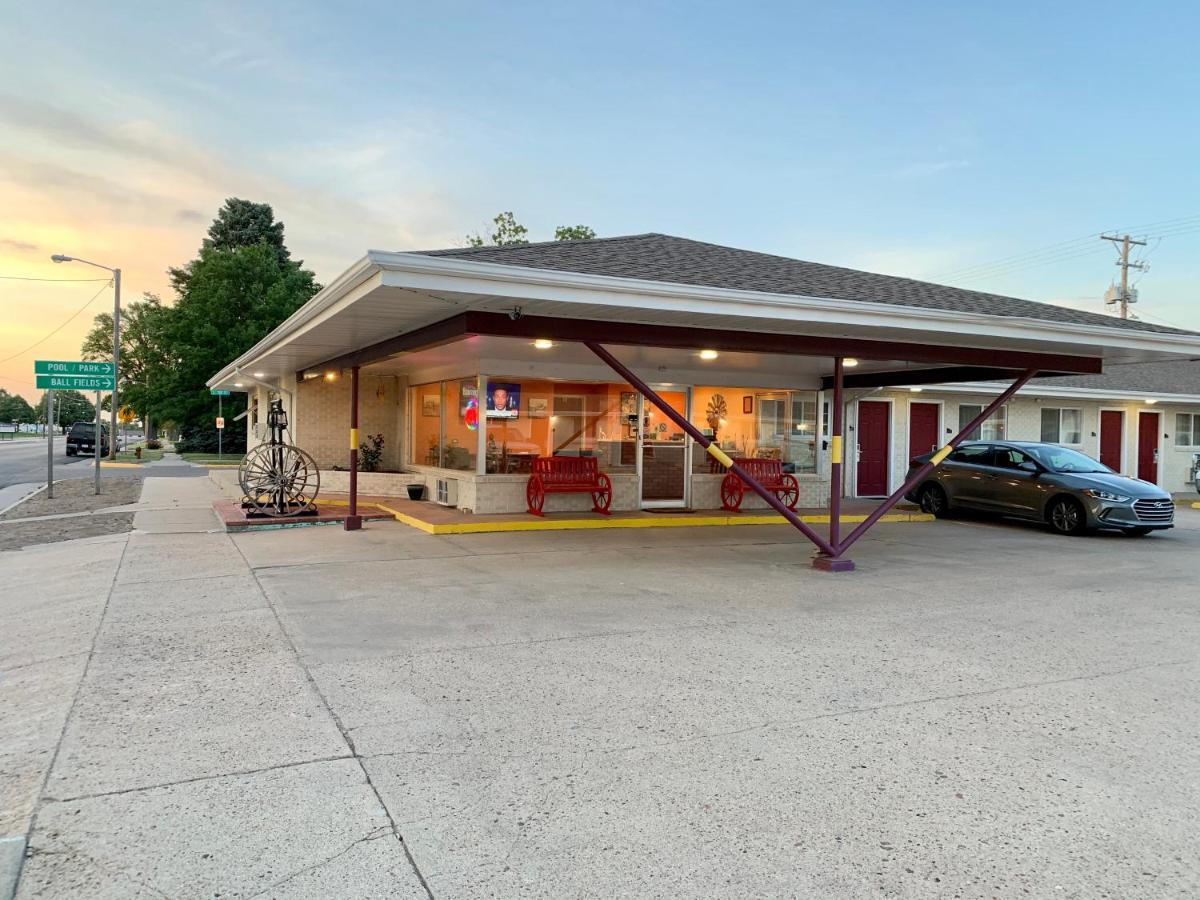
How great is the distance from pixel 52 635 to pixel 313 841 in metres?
4.17

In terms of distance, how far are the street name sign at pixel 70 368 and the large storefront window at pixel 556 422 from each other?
36.8 feet

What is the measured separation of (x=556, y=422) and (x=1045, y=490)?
26.8 ft

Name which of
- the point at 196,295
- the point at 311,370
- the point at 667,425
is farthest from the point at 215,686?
the point at 196,295

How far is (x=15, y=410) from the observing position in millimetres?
140500

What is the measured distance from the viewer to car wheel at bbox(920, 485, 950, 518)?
568 inches

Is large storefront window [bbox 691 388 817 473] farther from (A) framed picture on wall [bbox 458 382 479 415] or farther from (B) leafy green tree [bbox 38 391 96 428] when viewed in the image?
(B) leafy green tree [bbox 38 391 96 428]

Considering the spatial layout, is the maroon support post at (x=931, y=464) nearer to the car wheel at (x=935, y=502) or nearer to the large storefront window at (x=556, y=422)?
the car wheel at (x=935, y=502)

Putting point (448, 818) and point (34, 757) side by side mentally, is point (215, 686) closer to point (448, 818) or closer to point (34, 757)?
point (34, 757)

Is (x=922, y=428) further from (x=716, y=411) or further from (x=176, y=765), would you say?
(x=176, y=765)

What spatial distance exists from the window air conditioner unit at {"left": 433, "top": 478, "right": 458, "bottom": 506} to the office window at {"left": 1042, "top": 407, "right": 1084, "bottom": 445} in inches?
590

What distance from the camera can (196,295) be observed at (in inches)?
1364

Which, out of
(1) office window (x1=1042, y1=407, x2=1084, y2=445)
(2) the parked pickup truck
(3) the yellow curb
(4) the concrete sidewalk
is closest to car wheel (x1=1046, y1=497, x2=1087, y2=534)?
(3) the yellow curb

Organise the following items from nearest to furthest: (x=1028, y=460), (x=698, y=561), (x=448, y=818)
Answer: (x=448, y=818) < (x=698, y=561) < (x=1028, y=460)

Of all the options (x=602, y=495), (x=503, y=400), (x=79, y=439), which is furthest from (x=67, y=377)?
(x=79, y=439)
